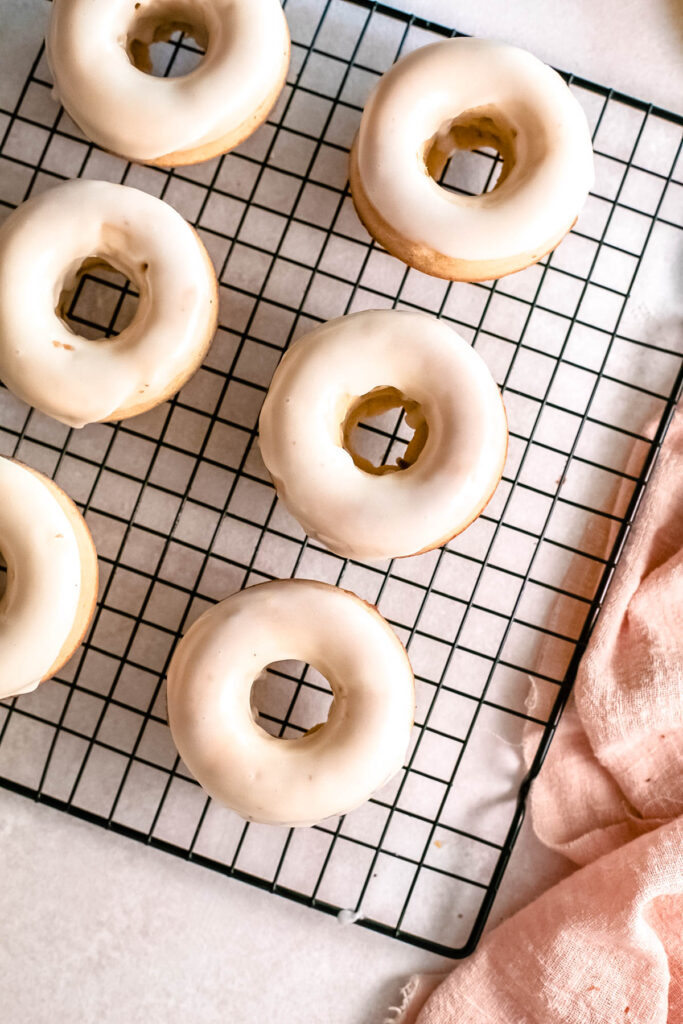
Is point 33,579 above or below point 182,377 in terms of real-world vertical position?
below

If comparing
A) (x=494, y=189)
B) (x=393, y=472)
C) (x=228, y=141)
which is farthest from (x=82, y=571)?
(x=494, y=189)

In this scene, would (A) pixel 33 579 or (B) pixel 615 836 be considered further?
(B) pixel 615 836

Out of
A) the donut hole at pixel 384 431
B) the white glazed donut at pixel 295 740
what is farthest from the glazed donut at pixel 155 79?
the white glazed donut at pixel 295 740

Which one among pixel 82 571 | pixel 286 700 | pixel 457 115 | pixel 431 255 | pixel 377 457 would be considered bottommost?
pixel 286 700

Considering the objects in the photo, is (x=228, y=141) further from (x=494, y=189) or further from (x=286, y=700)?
(x=286, y=700)

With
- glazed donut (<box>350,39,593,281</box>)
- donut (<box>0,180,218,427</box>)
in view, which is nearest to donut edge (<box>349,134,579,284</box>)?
glazed donut (<box>350,39,593,281</box>)

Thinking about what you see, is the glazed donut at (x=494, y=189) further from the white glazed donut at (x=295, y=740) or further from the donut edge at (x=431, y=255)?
the white glazed donut at (x=295, y=740)
